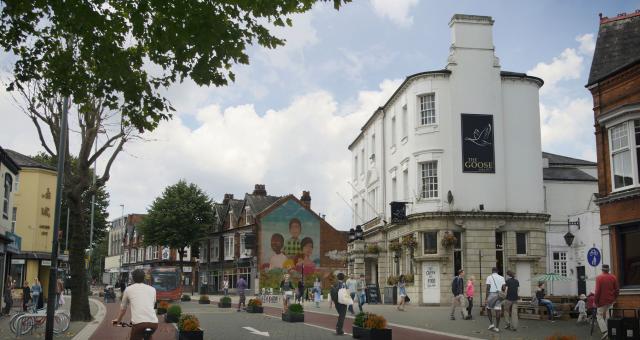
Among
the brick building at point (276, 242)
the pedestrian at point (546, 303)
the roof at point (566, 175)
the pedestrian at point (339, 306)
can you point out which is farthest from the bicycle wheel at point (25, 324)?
the brick building at point (276, 242)

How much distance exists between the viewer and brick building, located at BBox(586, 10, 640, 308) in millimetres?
20422

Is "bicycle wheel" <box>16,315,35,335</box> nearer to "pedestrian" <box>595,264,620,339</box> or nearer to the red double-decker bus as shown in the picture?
"pedestrian" <box>595,264,620,339</box>

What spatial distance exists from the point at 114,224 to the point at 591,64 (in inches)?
4504

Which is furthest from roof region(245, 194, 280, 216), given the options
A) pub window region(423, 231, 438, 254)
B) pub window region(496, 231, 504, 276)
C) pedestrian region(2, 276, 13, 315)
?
pedestrian region(2, 276, 13, 315)

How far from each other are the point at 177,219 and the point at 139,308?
59899 millimetres

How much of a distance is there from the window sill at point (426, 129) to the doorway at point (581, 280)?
11494 mm

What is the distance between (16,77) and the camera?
1295 centimetres

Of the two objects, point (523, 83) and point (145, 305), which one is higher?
point (523, 83)

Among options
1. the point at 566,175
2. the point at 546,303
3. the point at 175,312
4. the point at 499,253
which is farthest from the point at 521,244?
the point at 175,312

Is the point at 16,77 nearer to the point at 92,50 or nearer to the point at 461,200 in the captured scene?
the point at 92,50

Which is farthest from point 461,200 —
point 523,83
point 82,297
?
point 82,297

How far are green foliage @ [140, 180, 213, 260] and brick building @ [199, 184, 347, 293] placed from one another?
4.27 metres

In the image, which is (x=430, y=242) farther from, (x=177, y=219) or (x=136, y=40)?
(x=177, y=219)

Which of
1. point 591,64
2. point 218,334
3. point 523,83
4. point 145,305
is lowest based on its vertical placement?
point 218,334
